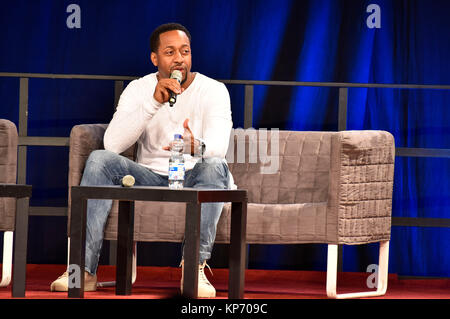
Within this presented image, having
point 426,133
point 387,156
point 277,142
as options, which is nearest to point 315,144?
point 277,142

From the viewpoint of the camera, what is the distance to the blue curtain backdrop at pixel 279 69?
12.6ft

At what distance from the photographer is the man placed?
2.69 metres

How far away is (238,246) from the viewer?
242 centimetres

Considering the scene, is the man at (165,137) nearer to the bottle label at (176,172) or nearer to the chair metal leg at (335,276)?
the bottle label at (176,172)

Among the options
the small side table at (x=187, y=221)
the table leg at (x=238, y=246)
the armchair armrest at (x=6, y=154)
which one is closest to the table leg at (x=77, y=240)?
the small side table at (x=187, y=221)

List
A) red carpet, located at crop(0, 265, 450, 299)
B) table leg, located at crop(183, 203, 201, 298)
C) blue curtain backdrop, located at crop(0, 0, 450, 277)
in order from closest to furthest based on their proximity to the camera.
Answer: table leg, located at crop(183, 203, 201, 298)
red carpet, located at crop(0, 265, 450, 299)
blue curtain backdrop, located at crop(0, 0, 450, 277)

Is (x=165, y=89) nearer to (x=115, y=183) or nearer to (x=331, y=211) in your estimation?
(x=115, y=183)

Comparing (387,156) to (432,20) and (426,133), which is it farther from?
(432,20)

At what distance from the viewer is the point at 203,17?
395cm

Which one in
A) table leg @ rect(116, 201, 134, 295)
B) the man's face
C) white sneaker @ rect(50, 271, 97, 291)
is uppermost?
the man's face

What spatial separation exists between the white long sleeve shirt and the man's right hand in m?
0.08

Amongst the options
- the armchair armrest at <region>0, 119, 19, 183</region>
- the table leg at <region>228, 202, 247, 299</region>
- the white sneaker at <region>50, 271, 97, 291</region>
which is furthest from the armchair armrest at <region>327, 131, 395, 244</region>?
the armchair armrest at <region>0, 119, 19, 183</region>

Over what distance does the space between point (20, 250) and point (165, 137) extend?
32.8 inches

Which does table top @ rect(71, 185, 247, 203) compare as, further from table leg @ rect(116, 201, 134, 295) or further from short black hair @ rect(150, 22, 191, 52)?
short black hair @ rect(150, 22, 191, 52)
